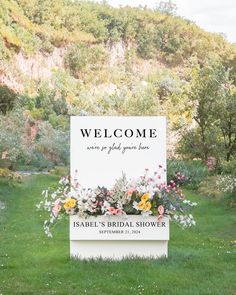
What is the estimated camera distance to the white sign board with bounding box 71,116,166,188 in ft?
24.8

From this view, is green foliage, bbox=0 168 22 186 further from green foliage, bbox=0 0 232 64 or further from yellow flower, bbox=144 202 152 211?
green foliage, bbox=0 0 232 64

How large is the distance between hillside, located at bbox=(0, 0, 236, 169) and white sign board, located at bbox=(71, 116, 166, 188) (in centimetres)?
→ 1745

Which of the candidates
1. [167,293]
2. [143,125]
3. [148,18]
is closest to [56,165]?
[143,125]

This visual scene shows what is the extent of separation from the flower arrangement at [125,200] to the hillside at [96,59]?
1765 cm

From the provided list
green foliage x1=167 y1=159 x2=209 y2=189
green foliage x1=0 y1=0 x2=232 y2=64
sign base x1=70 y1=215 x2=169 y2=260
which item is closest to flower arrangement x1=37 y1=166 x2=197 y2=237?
sign base x1=70 y1=215 x2=169 y2=260

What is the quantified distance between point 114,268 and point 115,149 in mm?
1471

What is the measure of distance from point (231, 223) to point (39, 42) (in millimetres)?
26286

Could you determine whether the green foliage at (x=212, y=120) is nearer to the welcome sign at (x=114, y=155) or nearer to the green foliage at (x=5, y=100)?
the green foliage at (x=5, y=100)

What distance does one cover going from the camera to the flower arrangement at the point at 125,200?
23.9 ft

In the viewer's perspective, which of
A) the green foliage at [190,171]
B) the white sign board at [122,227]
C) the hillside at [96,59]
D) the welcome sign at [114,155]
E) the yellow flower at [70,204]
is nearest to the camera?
the yellow flower at [70,204]

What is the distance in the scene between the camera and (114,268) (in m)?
6.95

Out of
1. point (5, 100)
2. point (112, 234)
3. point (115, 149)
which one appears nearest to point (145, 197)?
point (112, 234)

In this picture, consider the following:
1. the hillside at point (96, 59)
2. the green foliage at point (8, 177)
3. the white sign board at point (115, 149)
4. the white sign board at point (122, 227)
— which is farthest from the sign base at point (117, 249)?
the hillside at point (96, 59)

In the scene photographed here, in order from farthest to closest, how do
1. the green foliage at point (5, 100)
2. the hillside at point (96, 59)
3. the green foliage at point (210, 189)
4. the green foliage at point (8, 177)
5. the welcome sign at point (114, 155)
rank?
the hillside at point (96, 59) < the green foliage at point (5, 100) < the green foliage at point (8, 177) < the green foliage at point (210, 189) < the welcome sign at point (114, 155)
